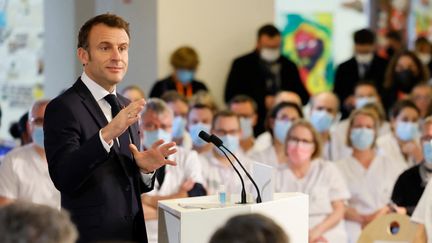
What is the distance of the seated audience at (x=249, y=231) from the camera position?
223 cm

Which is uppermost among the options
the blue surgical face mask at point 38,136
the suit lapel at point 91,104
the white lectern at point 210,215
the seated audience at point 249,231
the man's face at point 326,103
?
the suit lapel at point 91,104

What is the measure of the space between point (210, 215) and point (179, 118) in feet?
14.1

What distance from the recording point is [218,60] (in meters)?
9.84

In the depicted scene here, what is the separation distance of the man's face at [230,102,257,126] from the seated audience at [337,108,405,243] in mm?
1246

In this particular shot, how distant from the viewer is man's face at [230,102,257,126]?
27.8ft

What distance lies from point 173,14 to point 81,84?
18.8 ft

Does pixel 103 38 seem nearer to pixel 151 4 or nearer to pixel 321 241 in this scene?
pixel 321 241

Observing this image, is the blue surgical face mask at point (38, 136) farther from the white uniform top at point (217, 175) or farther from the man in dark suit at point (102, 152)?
the man in dark suit at point (102, 152)

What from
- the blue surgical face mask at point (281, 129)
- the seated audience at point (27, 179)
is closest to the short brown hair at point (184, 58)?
the blue surgical face mask at point (281, 129)

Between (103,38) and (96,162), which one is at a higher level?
(103,38)

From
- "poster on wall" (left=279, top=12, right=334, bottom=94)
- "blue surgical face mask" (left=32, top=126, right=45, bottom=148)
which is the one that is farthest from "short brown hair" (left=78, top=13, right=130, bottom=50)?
"poster on wall" (left=279, top=12, right=334, bottom=94)

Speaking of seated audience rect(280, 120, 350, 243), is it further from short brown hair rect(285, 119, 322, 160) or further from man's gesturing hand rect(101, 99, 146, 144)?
man's gesturing hand rect(101, 99, 146, 144)

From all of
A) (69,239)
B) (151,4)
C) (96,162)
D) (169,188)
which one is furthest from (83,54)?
(151,4)

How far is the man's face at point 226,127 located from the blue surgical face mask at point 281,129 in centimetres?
50
